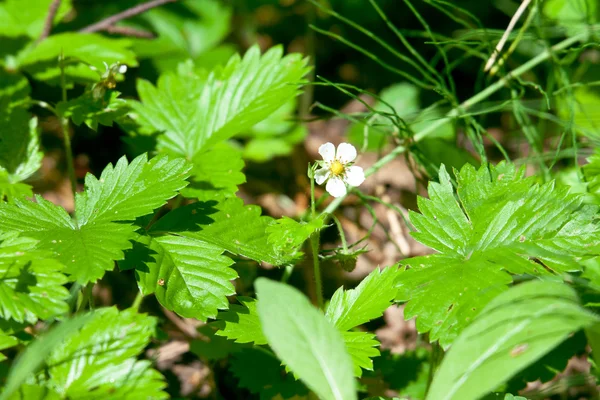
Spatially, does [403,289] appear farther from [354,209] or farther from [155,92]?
[354,209]

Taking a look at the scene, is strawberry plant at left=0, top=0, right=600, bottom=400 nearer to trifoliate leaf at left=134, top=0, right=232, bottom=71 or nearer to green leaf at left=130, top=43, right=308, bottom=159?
green leaf at left=130, top=43, right=308, bottom=159

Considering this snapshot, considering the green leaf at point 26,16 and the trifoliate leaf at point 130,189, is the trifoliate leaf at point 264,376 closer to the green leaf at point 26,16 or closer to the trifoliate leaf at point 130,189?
the trifoliate leaf at point 130,189

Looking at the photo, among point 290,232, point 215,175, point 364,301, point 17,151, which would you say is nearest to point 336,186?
point 290,232

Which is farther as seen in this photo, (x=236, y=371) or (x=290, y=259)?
(x=236, y=371)

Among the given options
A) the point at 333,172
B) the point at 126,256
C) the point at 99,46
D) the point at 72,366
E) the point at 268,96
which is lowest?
the point at 72,366

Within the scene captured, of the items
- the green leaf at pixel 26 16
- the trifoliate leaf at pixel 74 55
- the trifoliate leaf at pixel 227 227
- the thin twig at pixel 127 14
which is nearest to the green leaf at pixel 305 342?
the trifoliate leaf at pixel 227 227

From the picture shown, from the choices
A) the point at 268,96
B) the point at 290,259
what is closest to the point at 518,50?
the point at 268,96

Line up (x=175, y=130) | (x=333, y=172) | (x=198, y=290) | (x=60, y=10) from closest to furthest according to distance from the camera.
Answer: (x=198, y=290) < (x=333, y=172) < (x=175, y=130) < (x=60, y=10)
